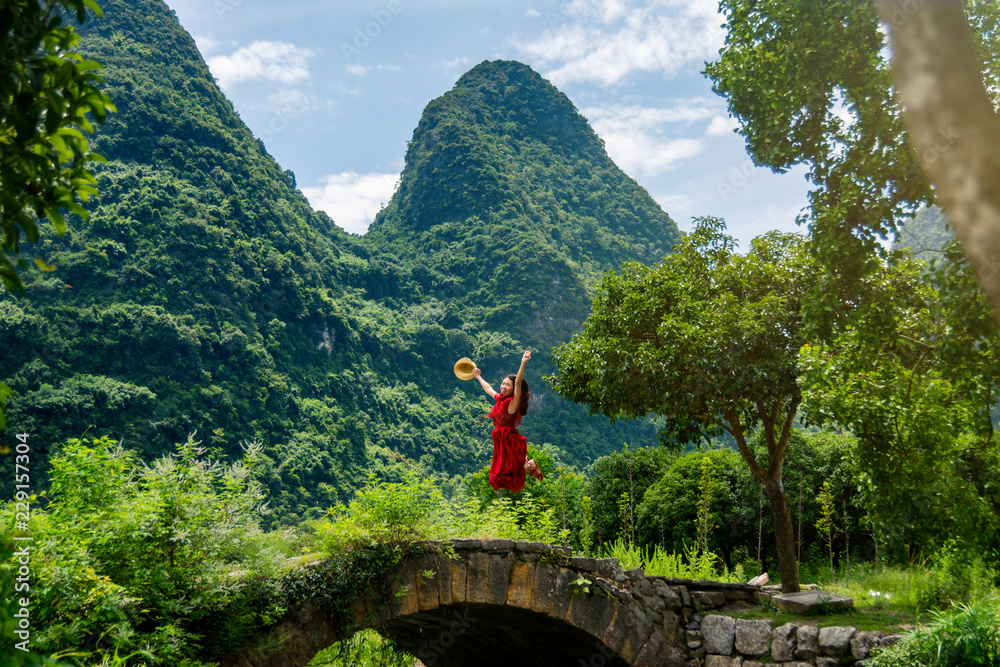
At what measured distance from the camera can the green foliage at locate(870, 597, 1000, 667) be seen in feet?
16.2

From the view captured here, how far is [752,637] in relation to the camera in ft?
21.7

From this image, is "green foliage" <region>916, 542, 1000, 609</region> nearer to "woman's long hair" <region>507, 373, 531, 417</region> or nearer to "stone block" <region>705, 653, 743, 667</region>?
"stone block" <region>705, 653, 743, 667</region>

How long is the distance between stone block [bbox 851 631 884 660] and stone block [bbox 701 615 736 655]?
48.3 inches

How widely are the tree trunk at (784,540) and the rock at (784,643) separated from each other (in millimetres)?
1268

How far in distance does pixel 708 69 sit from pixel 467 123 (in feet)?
296

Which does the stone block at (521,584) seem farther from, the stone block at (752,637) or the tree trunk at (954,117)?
the tree trunk at (954,117)

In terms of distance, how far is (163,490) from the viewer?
4879 mm

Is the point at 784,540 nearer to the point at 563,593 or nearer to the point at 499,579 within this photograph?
the point at 563,593

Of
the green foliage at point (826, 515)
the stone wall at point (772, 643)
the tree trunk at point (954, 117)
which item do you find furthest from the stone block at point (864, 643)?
the tree trunk at point (954, 117)

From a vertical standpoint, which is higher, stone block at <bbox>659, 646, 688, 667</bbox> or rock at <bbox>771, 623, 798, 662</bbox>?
rock at <bbox>771, 623, 798, 662</bbox>

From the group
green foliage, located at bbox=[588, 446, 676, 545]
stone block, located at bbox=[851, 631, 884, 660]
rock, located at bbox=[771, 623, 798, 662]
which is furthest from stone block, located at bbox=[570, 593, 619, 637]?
green foliage, located at bbox=[588, 446, 676, 545]

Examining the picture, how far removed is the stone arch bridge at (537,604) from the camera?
18.6 ft

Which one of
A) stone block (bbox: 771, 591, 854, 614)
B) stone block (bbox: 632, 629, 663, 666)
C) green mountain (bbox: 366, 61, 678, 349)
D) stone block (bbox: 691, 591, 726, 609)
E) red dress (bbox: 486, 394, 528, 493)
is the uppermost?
green mountain (bbox: 366, 61, 678, 349)

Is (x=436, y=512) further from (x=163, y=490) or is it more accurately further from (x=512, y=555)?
(x=163, y=490)
